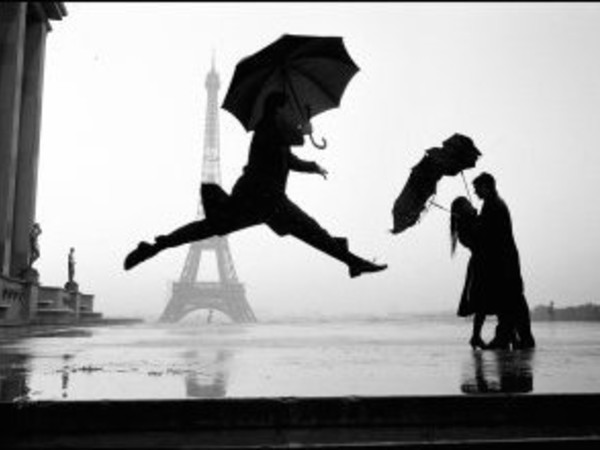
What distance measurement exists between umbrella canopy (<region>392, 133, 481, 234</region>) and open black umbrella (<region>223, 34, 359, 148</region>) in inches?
57.5

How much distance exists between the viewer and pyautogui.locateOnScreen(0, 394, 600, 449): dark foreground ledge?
3041 mm

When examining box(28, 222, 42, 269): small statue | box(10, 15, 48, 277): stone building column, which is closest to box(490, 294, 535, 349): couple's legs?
box(28, 222, 42, 269): small statue

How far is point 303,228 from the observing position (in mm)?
5707

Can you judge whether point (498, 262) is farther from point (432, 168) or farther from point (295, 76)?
point (295, 76)

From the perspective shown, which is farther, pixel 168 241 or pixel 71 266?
pixel 71 266

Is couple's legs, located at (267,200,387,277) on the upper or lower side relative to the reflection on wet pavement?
upper

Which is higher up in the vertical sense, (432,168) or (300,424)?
(432,168)

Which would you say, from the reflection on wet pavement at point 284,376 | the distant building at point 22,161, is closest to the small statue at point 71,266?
the distant building at point 22,161

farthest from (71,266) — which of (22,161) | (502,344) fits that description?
(502,344)

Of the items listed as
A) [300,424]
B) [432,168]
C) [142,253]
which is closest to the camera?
[300,424]

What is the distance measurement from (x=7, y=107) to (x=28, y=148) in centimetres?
564

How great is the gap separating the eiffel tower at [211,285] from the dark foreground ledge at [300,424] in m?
65.4

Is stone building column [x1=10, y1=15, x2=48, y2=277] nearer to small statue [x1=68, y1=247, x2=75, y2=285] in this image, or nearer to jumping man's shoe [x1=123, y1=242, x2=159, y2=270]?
small statue [x1=68, y1=247, x2=75, y2=285]

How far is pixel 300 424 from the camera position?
3201mm
